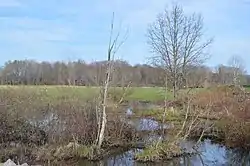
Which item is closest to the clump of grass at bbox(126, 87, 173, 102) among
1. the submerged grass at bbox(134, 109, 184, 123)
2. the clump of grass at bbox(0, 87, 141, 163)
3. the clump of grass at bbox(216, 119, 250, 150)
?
the submerged grass at bbox(134, 109, 184, 123)

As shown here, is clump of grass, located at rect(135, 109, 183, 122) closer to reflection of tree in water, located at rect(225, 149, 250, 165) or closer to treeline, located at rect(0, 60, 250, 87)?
treeline, located at rect(0, 60, 250, 87)

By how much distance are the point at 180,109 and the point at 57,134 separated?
1353cm

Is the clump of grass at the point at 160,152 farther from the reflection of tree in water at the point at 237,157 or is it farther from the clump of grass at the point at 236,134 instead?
the clump of grass at the point at 236,134

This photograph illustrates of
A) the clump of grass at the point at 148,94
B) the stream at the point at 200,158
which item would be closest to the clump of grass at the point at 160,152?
the stream at the point at 200,158

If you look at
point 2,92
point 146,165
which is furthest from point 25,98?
point 146,165

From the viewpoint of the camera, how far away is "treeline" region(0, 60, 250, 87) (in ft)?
67.6

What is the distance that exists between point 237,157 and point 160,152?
3.55m

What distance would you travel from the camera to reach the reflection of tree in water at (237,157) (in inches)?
649

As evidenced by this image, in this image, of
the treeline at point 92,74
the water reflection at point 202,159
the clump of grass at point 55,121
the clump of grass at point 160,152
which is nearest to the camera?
the water reflection at point 202,159

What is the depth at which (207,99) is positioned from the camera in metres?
25.7

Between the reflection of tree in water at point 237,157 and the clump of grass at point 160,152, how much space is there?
210 centimetres

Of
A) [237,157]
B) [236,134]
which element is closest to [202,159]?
[237,157]

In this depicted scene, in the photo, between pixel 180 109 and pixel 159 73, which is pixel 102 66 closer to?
pixel 180 109

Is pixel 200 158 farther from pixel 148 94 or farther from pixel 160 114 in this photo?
pixel 148 94
